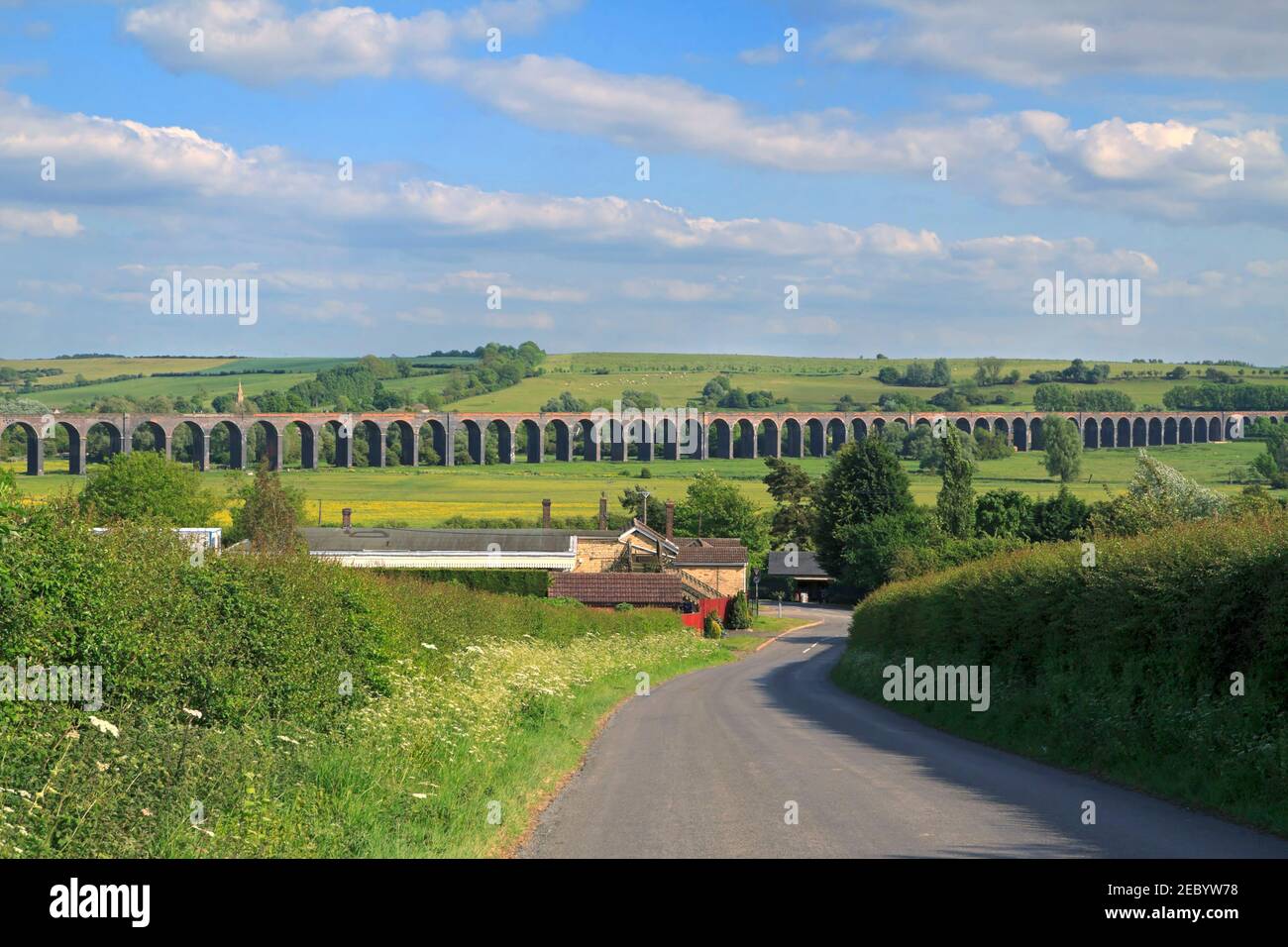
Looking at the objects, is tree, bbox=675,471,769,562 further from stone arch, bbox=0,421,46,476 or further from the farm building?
stone arch, bbox=0,421,46,476

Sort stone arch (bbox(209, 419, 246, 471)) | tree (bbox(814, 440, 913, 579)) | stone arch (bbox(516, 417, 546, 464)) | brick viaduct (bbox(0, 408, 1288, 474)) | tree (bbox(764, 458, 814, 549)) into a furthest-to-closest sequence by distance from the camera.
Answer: stone arch (bbox(516, 417, 546, 464))
stone arch (bbox(209, 419, 246, 471))
brick viaduct (bbox(0, 408, 1288, 474))
tree (bbox(764, 458, 814, 549))
tree (bbox(814, 440, 913, 579))

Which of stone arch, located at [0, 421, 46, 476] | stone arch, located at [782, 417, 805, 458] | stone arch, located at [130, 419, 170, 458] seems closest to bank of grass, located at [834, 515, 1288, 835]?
stone arch, located at [0, 421, 46, 476]

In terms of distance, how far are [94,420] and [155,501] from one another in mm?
71148

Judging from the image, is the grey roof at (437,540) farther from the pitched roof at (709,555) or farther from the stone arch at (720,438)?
the stone arch at (720,438)

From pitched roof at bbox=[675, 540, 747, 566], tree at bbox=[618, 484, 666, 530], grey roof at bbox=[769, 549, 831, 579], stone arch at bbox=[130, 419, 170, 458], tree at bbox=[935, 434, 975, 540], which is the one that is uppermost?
stone arch at bbox=[130, 419, 170, 458]

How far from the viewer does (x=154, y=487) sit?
3022 inches

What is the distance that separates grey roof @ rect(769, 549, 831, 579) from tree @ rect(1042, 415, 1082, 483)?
3655cm

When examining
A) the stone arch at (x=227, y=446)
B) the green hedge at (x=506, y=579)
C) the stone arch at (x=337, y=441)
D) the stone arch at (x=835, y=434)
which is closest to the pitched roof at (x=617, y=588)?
the green hedge at (x=506, y=579)

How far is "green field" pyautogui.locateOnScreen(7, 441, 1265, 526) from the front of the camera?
346 ft

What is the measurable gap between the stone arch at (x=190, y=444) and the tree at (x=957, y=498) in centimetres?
8767

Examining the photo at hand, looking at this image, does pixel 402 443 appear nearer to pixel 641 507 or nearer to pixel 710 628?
pixel 641 507

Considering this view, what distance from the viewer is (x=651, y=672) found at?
44.2 m

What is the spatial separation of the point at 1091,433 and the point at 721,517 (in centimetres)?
7331
